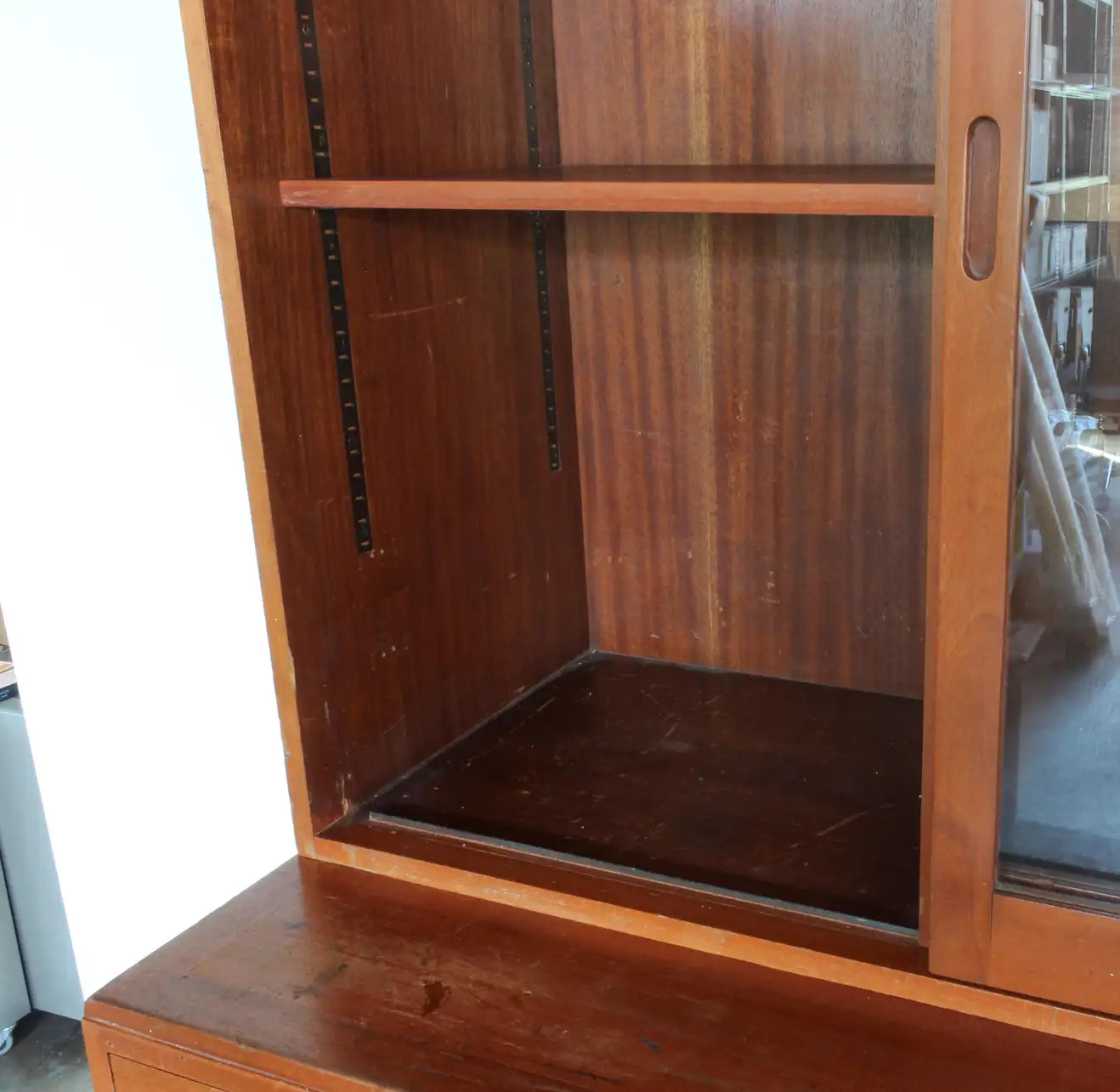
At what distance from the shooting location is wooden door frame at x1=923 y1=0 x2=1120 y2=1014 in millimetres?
877

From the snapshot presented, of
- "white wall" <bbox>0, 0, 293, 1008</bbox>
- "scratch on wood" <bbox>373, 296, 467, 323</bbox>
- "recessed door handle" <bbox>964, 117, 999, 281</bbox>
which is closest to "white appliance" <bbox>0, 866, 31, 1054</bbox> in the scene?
"white wall" <bbox>0, 0, 293, 1008</bbox>

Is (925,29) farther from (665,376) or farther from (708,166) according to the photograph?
(665,376)

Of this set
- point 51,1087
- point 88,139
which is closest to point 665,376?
point 88,139

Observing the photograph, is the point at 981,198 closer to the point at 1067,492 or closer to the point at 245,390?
the point at 1067,492

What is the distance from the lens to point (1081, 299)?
0.90 metres

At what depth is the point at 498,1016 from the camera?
1.11m

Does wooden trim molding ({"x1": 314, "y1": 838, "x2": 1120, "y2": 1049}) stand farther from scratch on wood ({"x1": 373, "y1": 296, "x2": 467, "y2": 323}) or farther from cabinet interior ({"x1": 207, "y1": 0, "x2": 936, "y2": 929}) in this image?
scratch on wood ({"x1": 373, "y1": 296, "x2": 467, "y2": 323})

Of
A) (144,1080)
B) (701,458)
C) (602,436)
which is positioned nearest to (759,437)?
(701,458)

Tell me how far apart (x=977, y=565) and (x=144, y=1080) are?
2.85ft

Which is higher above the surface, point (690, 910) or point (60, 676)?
point (60, 676)

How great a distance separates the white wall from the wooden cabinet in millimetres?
76

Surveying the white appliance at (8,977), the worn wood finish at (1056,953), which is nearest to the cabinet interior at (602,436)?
the worn wood finish at (1056,953)

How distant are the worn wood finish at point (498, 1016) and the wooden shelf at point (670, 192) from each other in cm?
64

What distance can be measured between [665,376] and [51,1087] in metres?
2.32
